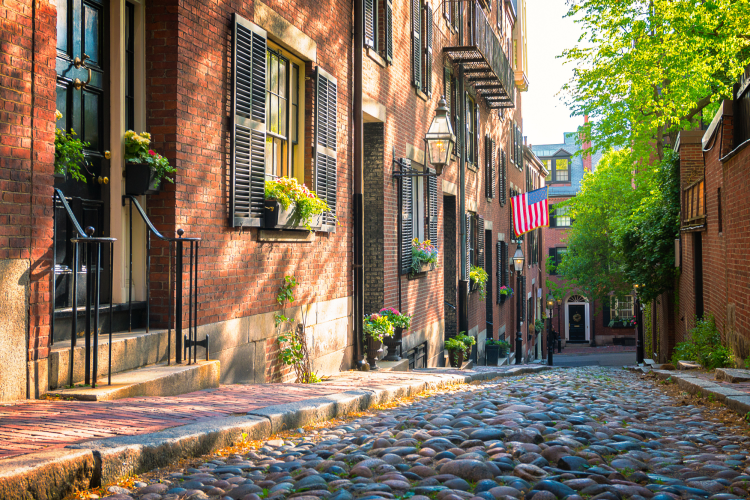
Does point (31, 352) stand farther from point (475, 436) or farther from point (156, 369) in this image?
point (475, 436)

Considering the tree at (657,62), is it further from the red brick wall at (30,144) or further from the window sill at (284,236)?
→ the red brick wall at (30,144)

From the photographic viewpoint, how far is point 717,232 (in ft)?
36.0

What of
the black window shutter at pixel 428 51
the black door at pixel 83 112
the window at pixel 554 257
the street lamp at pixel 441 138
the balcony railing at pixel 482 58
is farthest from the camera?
the window at pixel 554 257

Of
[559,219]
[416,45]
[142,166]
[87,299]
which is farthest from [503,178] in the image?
[559,219]

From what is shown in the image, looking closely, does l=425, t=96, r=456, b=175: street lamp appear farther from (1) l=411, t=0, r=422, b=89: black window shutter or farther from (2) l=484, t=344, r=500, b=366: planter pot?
(2) l=484, t=344, r=500, b=366: planter pot

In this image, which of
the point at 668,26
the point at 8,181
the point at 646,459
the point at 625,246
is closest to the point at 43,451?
the point at 8,181

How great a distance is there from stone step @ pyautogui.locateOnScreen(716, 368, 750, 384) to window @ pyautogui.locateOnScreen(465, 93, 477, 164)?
1178 cm

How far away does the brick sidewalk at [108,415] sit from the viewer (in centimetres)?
343

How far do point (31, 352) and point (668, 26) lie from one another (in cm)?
1740

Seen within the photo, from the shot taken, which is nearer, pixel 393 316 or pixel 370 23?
pixel 370 23

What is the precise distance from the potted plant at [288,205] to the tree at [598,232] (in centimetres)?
2487

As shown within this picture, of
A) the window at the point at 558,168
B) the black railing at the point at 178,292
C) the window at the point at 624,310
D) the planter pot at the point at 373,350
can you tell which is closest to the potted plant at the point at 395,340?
the planter pot at the point at 373,350

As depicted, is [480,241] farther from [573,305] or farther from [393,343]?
[573,305]

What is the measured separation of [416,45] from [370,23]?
278 centimetres
